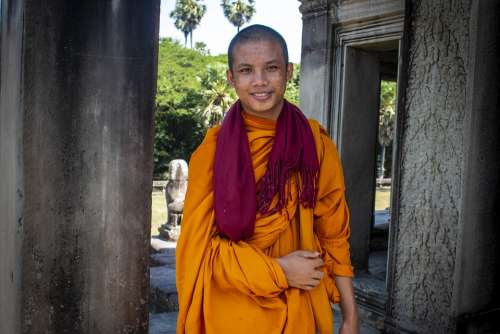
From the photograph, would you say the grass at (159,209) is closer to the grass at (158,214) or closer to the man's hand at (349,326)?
the grass at (158,214)

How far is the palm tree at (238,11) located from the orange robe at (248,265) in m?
51.3

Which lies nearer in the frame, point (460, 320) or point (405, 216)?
point (460, 320)

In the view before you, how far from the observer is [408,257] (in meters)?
3.81

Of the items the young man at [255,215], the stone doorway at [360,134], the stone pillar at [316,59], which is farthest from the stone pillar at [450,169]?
the young man at [255,215]

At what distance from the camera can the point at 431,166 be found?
3631mm

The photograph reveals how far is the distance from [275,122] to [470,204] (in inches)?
80.0

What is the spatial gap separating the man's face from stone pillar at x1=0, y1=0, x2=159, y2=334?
0.60m

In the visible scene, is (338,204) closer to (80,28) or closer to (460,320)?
(80,28)

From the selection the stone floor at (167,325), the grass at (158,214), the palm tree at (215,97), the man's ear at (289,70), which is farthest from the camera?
the palm tree at (215,97)

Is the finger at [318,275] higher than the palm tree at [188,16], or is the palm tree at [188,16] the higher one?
the palm tree at [188,16]

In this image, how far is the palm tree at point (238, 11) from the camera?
169ft

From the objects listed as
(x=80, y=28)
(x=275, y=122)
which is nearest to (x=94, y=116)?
(x=80, y=28)

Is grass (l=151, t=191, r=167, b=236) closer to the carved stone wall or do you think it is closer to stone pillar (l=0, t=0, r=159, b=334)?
the carved stone wall

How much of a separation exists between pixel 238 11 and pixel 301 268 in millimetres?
52213
